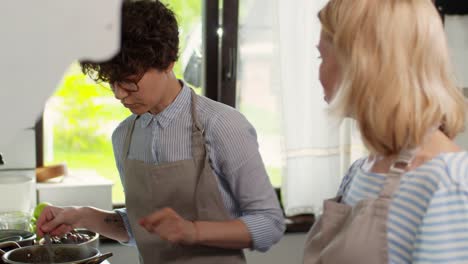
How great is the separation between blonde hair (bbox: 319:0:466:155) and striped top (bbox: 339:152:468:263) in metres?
0.04

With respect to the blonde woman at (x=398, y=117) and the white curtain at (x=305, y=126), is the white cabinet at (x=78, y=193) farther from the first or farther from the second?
the blonde woman at (x=398, y=117)

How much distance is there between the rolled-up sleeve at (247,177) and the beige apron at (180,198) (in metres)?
0.03

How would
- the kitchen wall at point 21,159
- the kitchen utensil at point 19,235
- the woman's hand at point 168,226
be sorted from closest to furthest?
the woman's hand at point 168,226
the kitchen utensil at point 19,235
the kitchen wall at point 21,159

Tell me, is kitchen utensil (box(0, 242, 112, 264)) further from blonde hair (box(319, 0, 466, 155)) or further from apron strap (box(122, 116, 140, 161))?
blonde hair (box(319, 0, 466, 155))

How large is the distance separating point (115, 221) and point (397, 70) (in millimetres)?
628

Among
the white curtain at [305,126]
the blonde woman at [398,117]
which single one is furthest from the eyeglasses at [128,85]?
the white curtain at [305,126]

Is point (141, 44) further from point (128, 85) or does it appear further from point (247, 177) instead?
point (247, 177)

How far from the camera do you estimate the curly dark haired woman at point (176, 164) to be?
3.15ft

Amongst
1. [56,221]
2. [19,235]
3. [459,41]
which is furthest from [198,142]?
[459,41]

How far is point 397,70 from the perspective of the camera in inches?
26.5

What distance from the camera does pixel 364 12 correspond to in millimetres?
688

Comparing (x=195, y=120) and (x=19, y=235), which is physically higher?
(x=195, y=120)

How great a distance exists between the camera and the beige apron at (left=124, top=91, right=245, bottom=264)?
3.36 feet

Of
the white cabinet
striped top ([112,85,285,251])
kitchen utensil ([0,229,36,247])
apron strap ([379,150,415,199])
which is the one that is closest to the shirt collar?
striped top ([112,85,285,251])
